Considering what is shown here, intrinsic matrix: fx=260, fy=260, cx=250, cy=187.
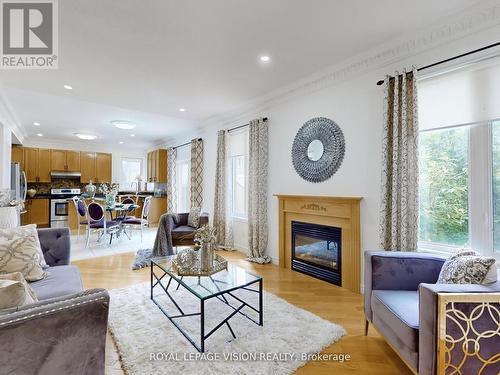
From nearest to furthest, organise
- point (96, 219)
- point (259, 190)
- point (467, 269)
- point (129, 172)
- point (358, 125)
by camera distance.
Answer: point (467, 269) < point (358, 125) < point (259, 190) < point (96, 219) < point (129, 172)

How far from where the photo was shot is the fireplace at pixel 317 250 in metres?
3.27

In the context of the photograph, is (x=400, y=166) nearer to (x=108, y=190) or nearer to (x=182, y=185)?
(x=182, y=185)

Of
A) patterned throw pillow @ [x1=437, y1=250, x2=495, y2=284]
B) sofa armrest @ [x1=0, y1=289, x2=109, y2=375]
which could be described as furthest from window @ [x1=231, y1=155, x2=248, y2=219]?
sofa armrest @ [x1=0, y1=289, x2=109, y2=375]

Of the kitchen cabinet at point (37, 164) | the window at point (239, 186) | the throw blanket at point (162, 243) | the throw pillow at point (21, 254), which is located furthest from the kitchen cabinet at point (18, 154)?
the throw pillow at point (21, 254)

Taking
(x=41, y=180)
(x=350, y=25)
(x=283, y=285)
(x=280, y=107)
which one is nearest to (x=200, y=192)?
(x=280, y=107)

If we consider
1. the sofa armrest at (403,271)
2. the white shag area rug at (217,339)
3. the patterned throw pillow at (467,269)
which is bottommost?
the white shag area rug at (217,339)

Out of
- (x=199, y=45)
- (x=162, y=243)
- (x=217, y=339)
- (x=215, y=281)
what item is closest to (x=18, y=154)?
(x=162, y=243)

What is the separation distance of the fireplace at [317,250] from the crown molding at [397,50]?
1.90m

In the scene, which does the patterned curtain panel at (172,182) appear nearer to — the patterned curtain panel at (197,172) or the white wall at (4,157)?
the patterned curtain panel at (197,172)

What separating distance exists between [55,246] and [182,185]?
4.93 meters

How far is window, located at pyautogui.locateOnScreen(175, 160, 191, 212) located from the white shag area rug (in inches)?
183

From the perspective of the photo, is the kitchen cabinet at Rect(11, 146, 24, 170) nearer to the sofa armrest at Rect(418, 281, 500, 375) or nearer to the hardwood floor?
the hardwood floor

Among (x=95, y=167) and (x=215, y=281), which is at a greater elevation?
(x=95, y=167)

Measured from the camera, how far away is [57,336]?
0.95m
